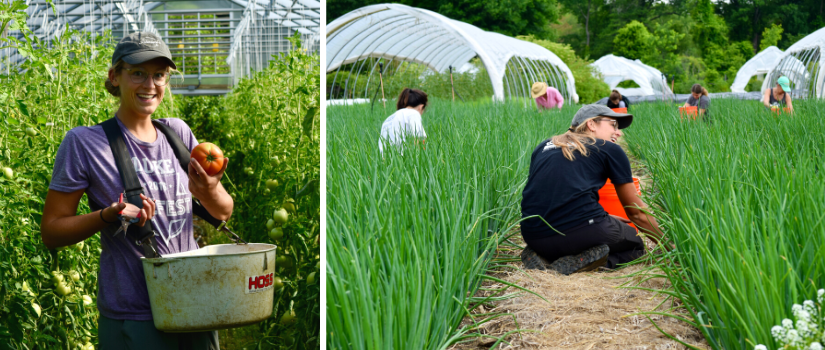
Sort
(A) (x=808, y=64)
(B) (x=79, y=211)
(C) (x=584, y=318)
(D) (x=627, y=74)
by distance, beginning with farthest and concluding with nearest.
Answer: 1. (D) (x=627, y=74)
2. (A) (x=808, y=64)
3. (B) (x=79, y=211)
4. (C) (x=584, y=318)

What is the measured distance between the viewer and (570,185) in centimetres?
268

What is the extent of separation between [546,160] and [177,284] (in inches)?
72.7


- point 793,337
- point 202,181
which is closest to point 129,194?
point 202,181

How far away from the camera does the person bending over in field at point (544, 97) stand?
8.49 meters

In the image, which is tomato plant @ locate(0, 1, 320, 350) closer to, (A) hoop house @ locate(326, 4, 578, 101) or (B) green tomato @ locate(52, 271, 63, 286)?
(B) green tomato @ locate(52, 271, 63, 286)

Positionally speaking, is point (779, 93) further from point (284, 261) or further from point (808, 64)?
point (808, 64)

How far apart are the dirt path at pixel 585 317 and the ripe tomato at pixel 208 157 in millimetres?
949

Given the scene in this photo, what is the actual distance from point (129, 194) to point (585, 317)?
1.45 m

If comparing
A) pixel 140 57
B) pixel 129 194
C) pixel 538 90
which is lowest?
pixel 129 194

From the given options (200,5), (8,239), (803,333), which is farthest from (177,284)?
(200,5)

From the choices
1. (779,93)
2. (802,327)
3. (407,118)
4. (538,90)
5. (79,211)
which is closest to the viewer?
(802,327)

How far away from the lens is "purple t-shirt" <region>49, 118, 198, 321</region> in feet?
4.35

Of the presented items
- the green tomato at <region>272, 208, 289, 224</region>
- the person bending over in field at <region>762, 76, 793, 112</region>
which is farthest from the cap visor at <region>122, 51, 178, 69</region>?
the person bending over in field at <region>762, 76, 793, 112</region>

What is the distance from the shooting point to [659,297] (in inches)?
89.0
